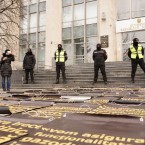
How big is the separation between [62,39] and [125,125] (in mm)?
23448

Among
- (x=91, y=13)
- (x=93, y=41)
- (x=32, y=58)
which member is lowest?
(x=32, y=58)

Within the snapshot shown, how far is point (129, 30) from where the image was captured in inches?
872

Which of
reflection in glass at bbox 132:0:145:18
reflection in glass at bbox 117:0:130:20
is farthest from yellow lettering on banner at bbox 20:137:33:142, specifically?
reflection in glass at bbox 117:0:130:20

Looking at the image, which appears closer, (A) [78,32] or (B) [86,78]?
(B) [86,78]

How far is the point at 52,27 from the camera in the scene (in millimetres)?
25781

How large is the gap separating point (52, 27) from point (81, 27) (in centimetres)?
268

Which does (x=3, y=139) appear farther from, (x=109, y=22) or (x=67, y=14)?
(x=67, y=14)

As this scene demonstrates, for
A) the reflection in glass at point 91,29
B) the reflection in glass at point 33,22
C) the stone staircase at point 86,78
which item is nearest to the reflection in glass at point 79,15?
the reflection in glass at point 91,29

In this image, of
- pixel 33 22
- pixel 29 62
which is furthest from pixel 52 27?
pixel 29 62

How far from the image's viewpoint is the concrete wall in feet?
84.1

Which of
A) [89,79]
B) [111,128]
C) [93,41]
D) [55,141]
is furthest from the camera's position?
[93,41]

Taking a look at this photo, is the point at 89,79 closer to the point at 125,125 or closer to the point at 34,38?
the point at 125,125

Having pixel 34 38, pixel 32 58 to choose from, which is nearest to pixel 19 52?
pixel 34 38

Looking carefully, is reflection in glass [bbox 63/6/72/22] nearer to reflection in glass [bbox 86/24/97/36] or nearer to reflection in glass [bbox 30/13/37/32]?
reflection in glass [bbox 86/24/97/36]
